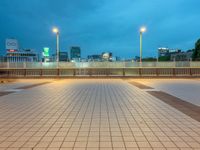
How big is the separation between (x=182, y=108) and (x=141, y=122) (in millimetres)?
2644

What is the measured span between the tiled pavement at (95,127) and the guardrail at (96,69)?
1712 centimetres

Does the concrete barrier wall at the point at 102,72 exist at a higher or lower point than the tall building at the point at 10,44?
lower

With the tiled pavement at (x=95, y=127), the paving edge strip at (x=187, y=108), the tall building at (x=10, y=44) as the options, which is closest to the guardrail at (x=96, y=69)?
the tall building at (x=10, y=44)

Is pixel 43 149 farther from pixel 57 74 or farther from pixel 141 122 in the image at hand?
pixel 57 74

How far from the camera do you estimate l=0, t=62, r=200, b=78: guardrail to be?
2594 cm

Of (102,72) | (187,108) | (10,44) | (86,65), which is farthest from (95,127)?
(10,44)

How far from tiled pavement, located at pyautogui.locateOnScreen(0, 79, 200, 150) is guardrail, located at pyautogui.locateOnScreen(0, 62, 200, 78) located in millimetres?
17119

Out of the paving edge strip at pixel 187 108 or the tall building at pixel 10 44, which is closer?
Result: the paving edge strip at pixel 187 108

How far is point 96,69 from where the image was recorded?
87.0ft

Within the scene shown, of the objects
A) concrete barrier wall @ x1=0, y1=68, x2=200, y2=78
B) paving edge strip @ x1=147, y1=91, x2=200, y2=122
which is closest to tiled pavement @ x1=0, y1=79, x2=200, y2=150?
paving edge strip @ x1=147, y1=91, x2=200, y2=122

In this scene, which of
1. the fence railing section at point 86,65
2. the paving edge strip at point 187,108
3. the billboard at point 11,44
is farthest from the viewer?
the billboard at point 11,44

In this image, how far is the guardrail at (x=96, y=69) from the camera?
25938 millimetres

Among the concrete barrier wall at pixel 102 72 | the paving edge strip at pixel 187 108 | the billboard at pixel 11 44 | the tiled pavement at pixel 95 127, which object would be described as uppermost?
the billboard at pixel 11 44

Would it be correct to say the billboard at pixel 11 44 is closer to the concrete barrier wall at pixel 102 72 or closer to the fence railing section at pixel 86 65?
the fence railing section at pixel 86 65
